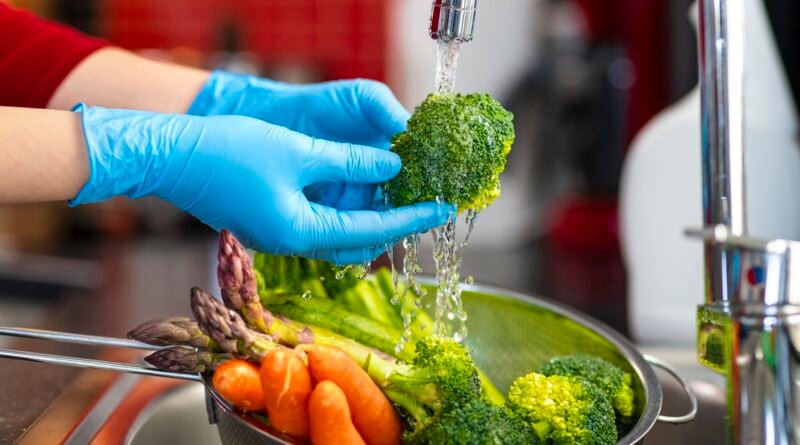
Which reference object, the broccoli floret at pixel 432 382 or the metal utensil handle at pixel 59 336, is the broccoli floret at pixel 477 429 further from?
the metal utensil handle at pixel 59 336

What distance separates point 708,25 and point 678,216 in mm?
1019

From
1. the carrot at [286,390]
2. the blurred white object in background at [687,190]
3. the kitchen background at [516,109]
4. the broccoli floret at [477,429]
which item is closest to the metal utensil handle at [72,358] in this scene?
the carrot at [286,390]

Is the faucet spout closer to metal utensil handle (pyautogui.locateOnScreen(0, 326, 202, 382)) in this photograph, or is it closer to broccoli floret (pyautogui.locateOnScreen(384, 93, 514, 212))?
broccoli floret (pyautogui.locateOnScreen(384, 93, 514, 212))

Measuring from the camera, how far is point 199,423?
1131 millimetres

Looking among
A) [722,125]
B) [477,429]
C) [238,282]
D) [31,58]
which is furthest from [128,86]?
[722,125]

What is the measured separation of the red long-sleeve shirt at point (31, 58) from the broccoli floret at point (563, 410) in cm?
86

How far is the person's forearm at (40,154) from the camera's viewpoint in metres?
0.93

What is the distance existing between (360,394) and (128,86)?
2.28ft

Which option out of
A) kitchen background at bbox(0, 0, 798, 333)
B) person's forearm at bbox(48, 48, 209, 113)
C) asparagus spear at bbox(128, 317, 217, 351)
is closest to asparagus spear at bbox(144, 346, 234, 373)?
asparagus spear at bbox(128, 317, 217, 351)

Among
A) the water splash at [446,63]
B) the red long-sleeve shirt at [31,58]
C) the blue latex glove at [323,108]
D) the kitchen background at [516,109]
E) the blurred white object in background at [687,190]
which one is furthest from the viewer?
the kitchen background at [516,109]

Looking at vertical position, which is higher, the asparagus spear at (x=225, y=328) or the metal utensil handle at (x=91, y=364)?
the asparagus spear at (x=225, y=328)

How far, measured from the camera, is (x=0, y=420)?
41.3 inches

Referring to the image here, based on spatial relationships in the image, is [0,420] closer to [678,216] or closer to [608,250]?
[678,216]

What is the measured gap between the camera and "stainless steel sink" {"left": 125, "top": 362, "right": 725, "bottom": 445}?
108 centimetres
